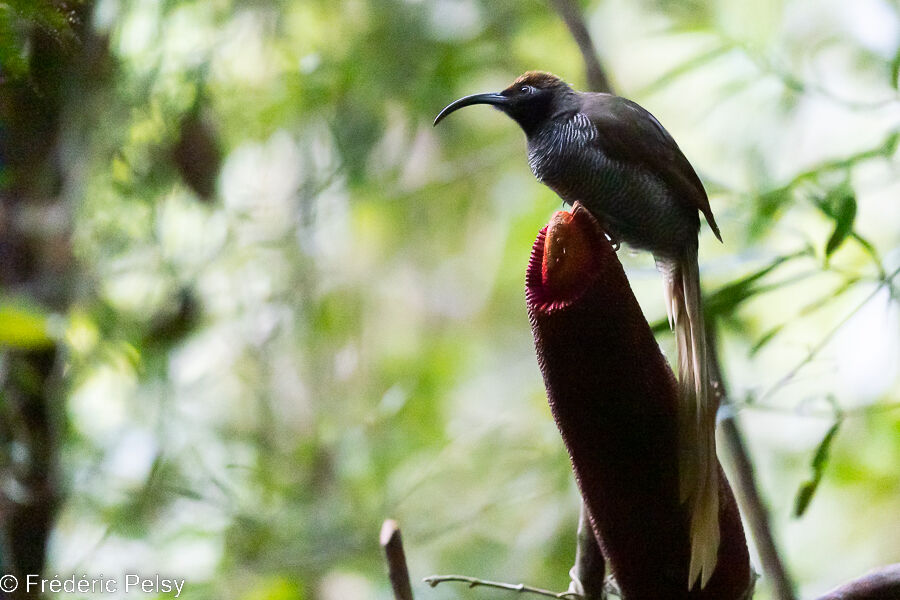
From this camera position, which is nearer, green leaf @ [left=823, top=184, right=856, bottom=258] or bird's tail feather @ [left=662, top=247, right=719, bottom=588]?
A: bird's tail feather @ [left=662, top=247, right=719, bottom=588]

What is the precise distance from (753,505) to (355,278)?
6.28 ft

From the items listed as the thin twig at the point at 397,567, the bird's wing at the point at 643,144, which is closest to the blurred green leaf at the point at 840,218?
the bird's wing at the point at 643,144

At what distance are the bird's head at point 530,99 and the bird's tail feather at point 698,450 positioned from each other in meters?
0.38

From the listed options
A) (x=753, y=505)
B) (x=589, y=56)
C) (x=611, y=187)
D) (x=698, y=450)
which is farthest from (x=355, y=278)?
(x=698, y=450)

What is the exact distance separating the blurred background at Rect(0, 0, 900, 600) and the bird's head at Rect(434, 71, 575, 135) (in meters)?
0.38

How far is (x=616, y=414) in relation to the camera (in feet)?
2.34

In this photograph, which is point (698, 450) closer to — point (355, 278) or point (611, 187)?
point (611, 187)

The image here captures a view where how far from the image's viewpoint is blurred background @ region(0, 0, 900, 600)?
166 cm

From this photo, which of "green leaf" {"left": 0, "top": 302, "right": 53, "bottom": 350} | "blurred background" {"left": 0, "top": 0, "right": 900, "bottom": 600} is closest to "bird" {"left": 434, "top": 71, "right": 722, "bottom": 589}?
"blurred background" {"left": 0, "top": 0, "right": 900, "bottom": 600}

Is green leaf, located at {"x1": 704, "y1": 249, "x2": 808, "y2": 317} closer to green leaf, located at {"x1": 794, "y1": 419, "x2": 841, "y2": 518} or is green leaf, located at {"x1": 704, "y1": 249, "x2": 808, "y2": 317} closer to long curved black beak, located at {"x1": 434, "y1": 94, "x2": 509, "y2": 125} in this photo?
green leaf, located at {"x1": 794, "y1": 419, "x2": 841, "y2": 518}

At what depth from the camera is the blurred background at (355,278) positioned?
1.66 m

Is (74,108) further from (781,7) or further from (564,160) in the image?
(781,7)

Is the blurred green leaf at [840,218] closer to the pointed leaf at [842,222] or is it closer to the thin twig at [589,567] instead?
the pointed leaf at [842,222]

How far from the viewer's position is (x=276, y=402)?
8.76 ft
